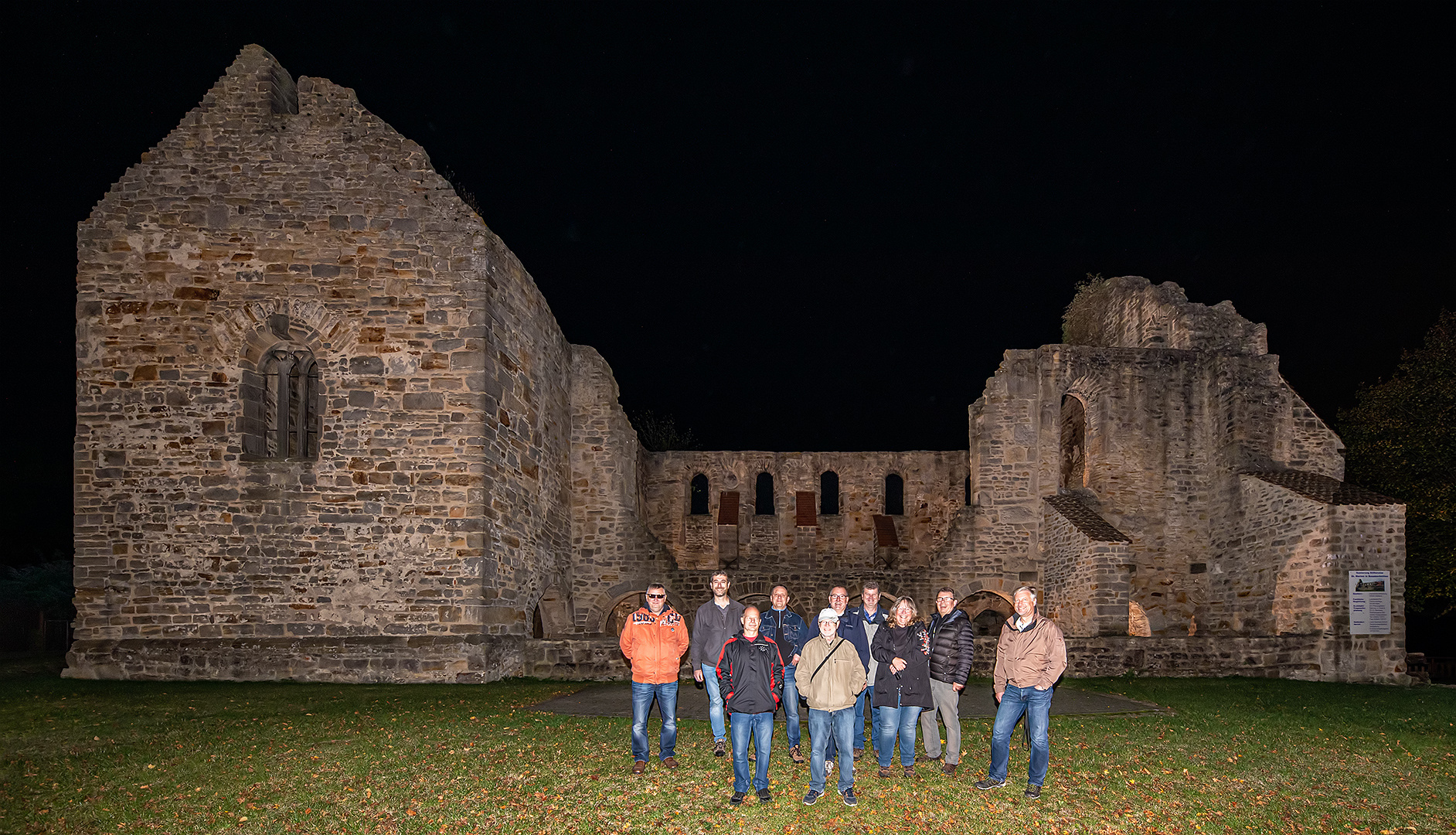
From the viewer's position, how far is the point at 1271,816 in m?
6.40

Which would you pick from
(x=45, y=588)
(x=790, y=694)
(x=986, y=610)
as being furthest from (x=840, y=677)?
(x=45, y=588)

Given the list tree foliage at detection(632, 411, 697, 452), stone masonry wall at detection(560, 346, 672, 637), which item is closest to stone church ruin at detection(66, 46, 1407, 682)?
stone masonry wall at detection(560, 346, 672, 637)

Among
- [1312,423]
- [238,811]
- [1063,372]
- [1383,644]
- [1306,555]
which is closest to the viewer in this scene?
[238,811]

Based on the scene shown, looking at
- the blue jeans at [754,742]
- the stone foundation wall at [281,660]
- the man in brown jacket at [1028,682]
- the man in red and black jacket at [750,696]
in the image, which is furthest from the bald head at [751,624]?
the stone foundation wall at [281,660]

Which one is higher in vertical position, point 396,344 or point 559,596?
point 396,344

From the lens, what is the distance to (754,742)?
21.1ft

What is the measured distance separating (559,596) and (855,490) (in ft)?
28.1

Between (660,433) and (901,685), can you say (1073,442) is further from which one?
(660,433)

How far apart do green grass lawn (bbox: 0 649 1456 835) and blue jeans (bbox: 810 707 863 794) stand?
19 cm

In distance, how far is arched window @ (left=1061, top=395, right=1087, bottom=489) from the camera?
22.0m

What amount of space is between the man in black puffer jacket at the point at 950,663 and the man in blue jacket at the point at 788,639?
1.06 m

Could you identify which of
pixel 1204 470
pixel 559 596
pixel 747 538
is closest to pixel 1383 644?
pixel 1204 470

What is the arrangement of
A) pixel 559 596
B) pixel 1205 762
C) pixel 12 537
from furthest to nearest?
1. pixel 12 537
2. pixel 559 596
3. pixel 1205 762

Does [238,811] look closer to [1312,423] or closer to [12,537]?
[1312,423]
